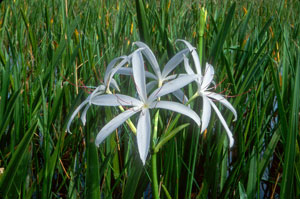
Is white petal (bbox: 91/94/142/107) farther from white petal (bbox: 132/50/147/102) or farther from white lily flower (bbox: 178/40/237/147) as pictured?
white lily flower (bbox: 178/40/237/147)

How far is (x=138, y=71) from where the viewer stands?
646mm

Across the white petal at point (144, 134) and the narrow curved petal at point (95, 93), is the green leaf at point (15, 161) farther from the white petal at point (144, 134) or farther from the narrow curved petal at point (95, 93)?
the white petal at point (144, 134)

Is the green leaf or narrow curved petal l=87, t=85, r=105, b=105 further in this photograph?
the green leaf

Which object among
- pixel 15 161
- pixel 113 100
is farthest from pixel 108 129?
pixel 15 161

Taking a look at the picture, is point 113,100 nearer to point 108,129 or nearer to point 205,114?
point 108,129

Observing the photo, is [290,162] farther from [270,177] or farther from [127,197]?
[270,177]

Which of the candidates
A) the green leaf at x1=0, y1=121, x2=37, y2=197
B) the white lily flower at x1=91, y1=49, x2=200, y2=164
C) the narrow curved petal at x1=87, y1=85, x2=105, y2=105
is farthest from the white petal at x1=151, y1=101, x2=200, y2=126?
the green leaf at x1=0, y1=121, x2=37, y2=197

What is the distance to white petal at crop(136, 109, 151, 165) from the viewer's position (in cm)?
57

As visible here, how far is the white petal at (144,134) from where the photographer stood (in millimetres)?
567

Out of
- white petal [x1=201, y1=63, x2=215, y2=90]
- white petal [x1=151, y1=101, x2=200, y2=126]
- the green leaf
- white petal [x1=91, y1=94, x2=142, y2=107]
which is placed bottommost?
the green leaf

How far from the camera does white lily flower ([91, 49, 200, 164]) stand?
0.58 m

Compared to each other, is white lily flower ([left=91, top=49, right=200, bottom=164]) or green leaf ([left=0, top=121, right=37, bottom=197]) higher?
white lily flower ([left=91, top=49, right=200, bottom=164])

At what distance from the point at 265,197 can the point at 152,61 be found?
741 millimetres

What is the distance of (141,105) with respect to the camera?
64 cm
